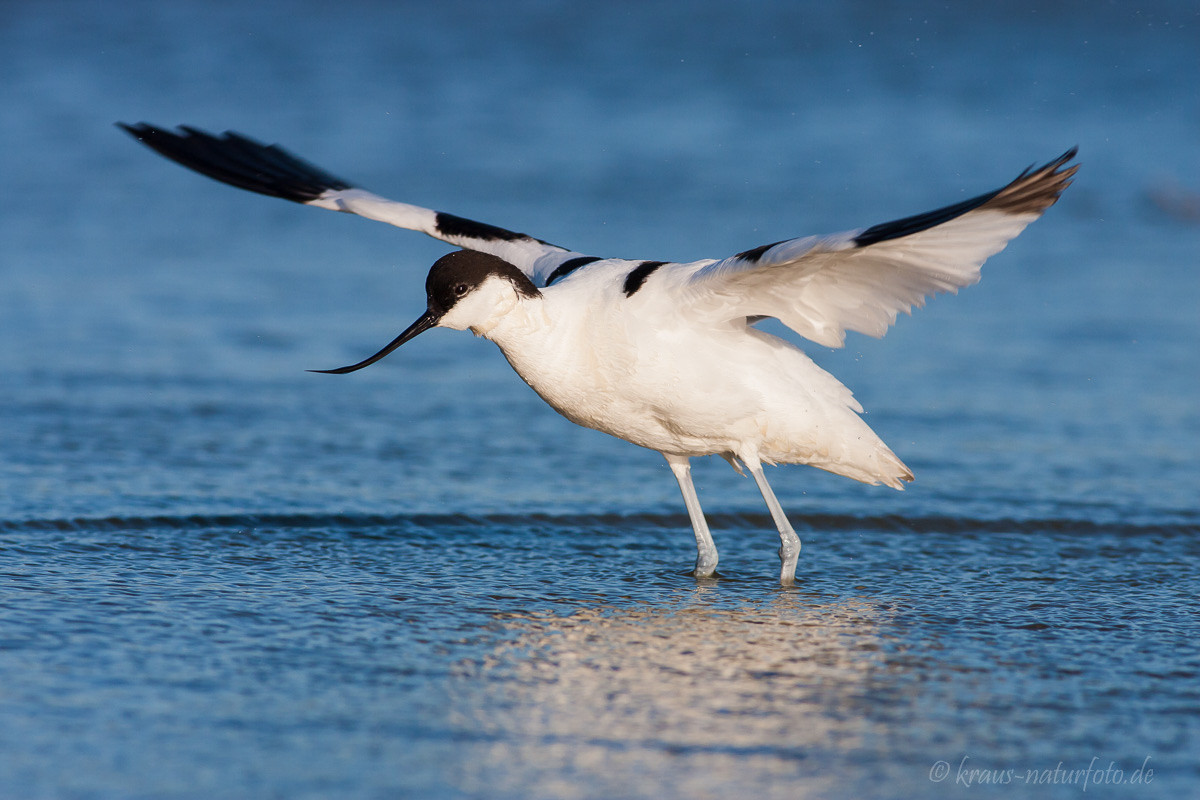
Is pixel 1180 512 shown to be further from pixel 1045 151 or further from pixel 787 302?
pixel 1045 151

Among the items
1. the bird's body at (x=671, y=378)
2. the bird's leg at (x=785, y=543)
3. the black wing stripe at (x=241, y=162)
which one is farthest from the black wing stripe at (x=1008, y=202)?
the black wing stripe at (x=241, y=162)

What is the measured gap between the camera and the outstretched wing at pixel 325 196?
7590 millimetres

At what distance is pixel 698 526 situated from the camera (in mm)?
6871

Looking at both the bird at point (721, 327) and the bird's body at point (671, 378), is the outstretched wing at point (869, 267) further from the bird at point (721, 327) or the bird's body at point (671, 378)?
the bird's body at point (671, 378)

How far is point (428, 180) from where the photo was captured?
54.2ft

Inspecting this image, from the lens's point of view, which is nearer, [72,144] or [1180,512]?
[1180,512]

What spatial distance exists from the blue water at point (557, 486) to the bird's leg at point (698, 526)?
14cm

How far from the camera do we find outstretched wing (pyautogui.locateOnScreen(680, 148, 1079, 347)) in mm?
5441

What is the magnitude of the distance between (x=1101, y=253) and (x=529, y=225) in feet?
19.5

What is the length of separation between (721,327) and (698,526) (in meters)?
1.03

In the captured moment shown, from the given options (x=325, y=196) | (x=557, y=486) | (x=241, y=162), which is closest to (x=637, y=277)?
(x=557, y=486)

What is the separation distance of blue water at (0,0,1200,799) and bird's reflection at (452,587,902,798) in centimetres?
2

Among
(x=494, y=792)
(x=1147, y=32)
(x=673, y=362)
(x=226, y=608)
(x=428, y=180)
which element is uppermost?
(x=1147, y=32)

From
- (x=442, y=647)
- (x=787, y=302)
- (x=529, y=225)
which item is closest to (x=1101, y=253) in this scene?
A: (x=529, y=225)
